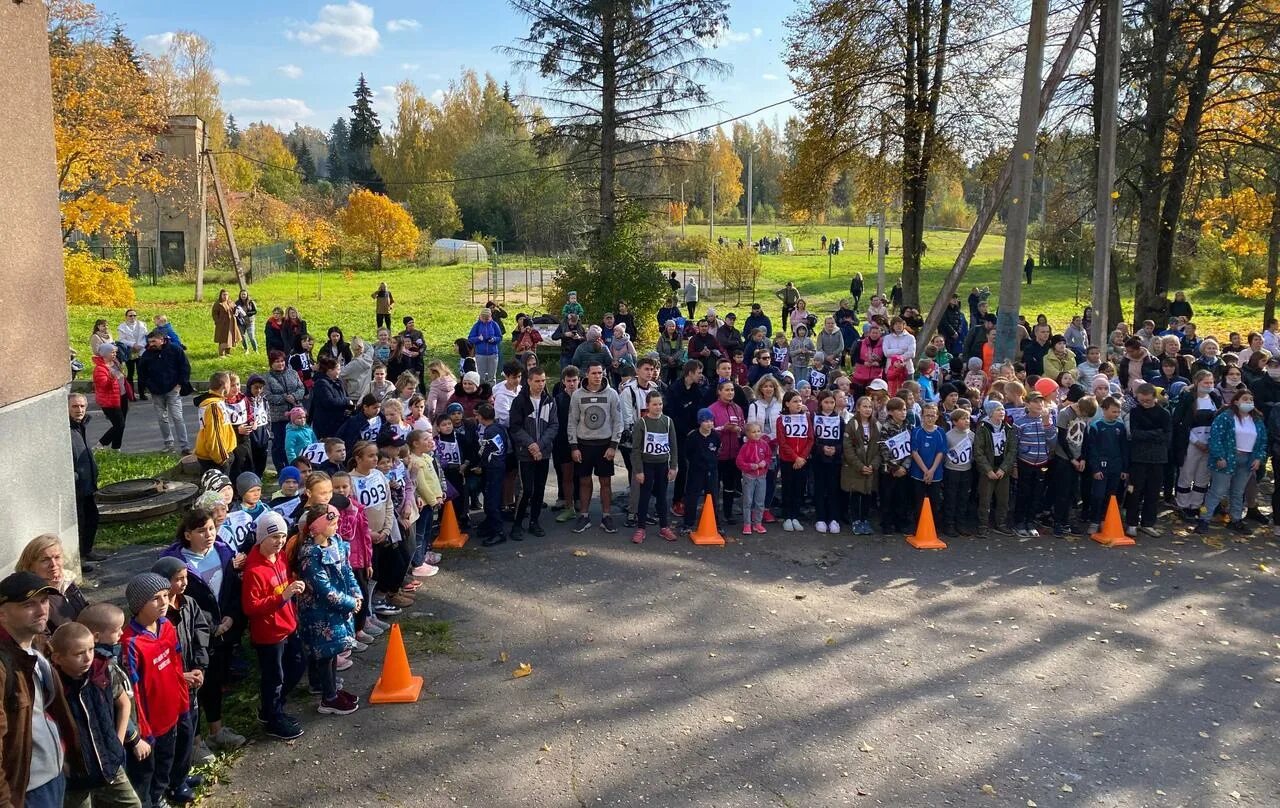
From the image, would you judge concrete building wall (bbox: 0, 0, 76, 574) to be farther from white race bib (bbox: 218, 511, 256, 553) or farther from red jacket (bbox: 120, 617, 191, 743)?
red jacket (bbox: 120, 617, 191, 743)

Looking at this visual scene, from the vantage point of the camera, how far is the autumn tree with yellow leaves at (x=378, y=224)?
44.7 metres

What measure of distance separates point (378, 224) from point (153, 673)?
43.1 m

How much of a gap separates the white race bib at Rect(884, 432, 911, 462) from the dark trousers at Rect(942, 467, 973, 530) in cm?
56

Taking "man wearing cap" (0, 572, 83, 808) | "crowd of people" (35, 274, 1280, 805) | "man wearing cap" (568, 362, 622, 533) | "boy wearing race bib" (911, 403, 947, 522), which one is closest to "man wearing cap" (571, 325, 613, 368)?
"crowd of people" (35, 274, 1280, 805)

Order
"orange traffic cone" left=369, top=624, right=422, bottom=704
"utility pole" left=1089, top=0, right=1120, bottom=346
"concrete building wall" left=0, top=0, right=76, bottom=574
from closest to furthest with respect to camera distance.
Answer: "orange traffic cone" left=369, top=624, right=422, bottom=704
"concrete building wall" left=0, top=0, right=76, bottom=574
"utility pole" left=1089, top=0, right=1120, bottom=346

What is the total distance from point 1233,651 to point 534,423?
23.6 ft

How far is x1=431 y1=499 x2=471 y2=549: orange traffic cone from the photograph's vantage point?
9.99 meters

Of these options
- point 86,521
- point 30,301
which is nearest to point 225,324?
point 86,521

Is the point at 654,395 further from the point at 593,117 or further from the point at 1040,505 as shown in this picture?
the point at 593,117

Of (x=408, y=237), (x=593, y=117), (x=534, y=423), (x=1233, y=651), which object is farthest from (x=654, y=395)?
(x=408, y=237)

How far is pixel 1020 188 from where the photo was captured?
1418 centimetres

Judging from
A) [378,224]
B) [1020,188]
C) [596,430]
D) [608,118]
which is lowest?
[596,430]

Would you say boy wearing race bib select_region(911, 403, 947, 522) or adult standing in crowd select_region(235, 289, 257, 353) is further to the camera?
adult standing in crowd select_region(235, 289, 257, 353)

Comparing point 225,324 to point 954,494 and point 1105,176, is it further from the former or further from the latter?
point 1105,176
